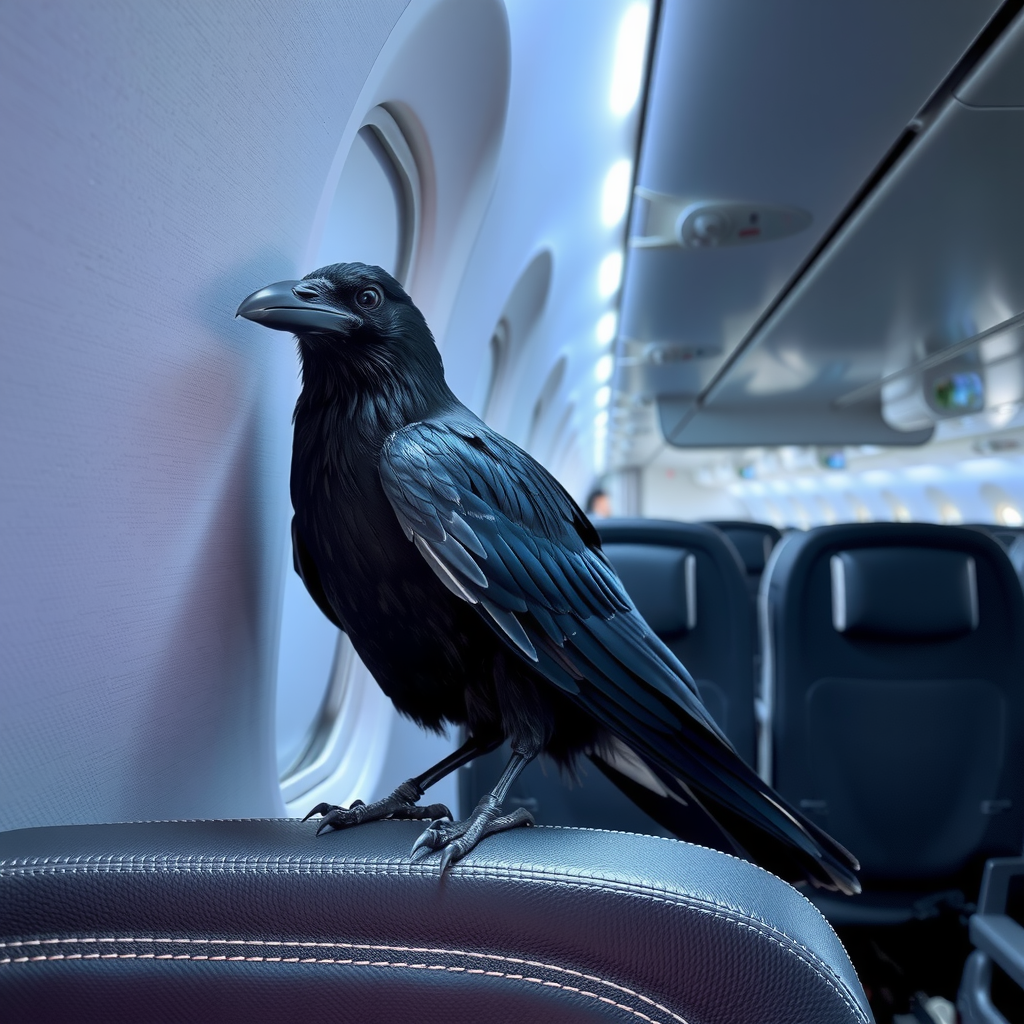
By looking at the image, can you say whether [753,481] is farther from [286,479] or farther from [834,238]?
[286,479]

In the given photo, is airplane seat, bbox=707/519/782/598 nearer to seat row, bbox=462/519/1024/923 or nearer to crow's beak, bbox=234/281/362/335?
seat row, bbox=462/519/1024/923

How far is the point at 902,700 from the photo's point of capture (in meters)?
2.26

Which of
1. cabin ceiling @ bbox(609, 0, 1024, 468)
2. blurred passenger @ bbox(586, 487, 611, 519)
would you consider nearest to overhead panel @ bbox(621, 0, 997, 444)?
cabin ceiling @ bbox(609, 0, 1024, 468)

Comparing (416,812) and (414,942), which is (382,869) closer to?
(414,942)

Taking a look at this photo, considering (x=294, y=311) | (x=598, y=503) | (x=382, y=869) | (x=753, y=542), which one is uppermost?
(x=598, y=503)

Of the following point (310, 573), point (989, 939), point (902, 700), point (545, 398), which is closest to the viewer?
point (310, 573)

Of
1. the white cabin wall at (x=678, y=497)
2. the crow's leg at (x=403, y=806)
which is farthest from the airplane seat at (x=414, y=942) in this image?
the white cabin wall at (x=678, y=497)

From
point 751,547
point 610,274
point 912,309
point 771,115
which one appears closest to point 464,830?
point 771,115

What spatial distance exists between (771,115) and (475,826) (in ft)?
8.54

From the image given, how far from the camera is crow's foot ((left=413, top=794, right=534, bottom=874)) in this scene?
2.19 feet

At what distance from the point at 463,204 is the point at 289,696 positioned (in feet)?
4.29

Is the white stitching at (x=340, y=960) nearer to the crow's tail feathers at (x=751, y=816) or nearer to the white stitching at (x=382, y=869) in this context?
the white stitching at (x=382, y=869)

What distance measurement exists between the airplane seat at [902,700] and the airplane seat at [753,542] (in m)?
2.90

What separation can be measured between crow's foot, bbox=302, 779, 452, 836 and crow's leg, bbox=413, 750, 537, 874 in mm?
68
